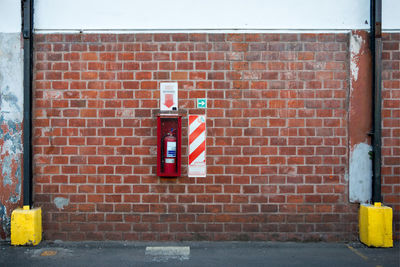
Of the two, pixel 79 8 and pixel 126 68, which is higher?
pixel 79 8

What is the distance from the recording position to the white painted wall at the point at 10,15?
5523 millimetres

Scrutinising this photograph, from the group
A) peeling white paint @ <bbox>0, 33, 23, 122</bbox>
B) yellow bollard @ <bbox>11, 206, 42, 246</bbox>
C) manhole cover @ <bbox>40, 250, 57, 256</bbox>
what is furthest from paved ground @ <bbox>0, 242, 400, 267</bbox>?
peeling white paint @ <bbox>0, 33, 23, 122</bbox>

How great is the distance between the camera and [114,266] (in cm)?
466

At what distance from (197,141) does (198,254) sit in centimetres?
159

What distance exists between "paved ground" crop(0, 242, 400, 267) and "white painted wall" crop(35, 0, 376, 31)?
10.4 feet

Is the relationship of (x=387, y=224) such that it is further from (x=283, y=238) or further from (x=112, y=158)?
(x=112, y=158)

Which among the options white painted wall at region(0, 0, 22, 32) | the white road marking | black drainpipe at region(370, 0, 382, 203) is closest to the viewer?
the white road marking

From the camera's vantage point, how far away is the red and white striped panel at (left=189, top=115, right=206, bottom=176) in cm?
556

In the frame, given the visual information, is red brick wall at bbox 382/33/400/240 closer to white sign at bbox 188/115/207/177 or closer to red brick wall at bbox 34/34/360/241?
red brick wall at bbox 34/34/360/241

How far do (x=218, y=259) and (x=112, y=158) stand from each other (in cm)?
210

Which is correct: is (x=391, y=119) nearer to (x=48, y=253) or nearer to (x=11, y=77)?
(x=48, y=253)

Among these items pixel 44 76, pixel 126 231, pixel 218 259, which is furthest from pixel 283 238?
pixel 44 76

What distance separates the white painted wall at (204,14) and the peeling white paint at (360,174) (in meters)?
1.82

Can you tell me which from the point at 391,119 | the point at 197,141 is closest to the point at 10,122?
the point at 197,141
